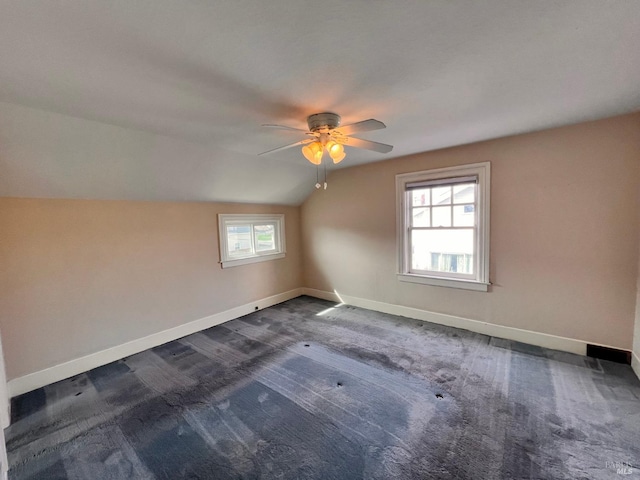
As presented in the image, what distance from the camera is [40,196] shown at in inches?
97.0

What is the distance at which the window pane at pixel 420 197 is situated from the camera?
3.62 metres

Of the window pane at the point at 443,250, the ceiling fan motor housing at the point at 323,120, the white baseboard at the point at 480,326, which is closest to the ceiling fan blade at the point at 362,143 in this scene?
the ceiling fan motor housing at the point at 323,120

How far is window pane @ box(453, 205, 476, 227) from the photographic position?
3.27 m

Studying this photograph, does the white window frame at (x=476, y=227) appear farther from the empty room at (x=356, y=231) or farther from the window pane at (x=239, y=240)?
the window pane at (x=239, y=240)

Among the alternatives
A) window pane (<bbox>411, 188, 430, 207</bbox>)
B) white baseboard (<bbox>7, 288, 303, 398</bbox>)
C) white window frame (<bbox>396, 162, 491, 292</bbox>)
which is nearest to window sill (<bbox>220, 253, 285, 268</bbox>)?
white baseboard (<bbox>7, 288, 303, 398</bbox>)

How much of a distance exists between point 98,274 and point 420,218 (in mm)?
3975

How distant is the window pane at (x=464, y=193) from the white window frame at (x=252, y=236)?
2.81 meters

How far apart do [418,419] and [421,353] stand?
995 millimetres

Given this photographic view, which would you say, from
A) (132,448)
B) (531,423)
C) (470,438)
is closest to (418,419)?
(470,438)

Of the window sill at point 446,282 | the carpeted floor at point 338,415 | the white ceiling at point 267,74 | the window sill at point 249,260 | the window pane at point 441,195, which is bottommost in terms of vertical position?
the carpeted floor at point 338,415

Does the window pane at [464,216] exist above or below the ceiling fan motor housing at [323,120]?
below

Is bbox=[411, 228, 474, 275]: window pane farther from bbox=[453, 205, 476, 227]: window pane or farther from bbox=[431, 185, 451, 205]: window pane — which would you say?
bbox=[431, 185, 451, 205]: window pane

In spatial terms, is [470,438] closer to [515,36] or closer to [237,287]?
[515,36]

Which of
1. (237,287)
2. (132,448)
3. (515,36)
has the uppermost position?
(515,36)
